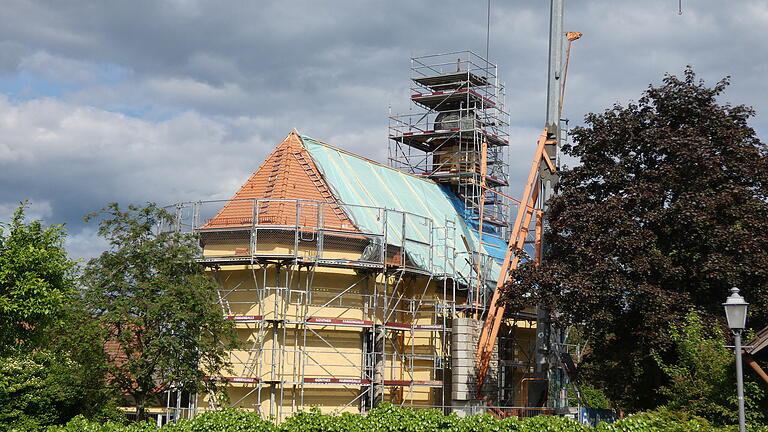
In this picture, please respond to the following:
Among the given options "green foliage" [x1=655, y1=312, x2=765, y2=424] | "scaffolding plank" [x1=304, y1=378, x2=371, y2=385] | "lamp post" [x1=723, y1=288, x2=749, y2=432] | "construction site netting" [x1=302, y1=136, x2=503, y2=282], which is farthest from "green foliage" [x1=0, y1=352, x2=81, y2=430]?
"lamp post" [x1=723, y1=288, x2=749, y2=432]

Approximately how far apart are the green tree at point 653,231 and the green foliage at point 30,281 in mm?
13338

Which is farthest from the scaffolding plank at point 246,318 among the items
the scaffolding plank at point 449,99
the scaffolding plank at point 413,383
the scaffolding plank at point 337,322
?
the scaffolding plank at point 449,99

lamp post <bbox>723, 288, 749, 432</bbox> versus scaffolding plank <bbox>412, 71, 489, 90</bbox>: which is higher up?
scaffolding plank <bbox>412, 71, 489, 90</bbox>

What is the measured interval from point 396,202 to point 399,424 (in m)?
16.2

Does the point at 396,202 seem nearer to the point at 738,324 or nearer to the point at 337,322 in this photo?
the point at 337,322

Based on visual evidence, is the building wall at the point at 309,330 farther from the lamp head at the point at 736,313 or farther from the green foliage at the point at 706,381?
the lamp head at the point at 736,313

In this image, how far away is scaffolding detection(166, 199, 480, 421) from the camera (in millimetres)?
27078

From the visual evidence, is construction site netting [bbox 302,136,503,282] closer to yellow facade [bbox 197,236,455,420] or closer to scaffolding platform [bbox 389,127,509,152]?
yellow facade [bbox 197,236,455,420]

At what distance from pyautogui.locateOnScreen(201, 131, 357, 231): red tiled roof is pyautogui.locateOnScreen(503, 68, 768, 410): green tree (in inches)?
264

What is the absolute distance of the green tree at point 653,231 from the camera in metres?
23.5

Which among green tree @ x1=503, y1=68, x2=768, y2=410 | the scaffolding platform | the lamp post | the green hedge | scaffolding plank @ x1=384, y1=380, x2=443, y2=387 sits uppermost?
the scaffolding platform

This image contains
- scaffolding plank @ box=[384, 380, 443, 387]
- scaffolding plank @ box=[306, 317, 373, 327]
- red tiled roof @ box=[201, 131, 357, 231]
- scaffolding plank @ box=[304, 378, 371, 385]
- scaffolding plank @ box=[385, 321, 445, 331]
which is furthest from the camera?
scaffolding plank @ box=[385, 321, 445, 331]

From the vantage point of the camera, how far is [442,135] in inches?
1633

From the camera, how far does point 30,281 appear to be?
23.2m
